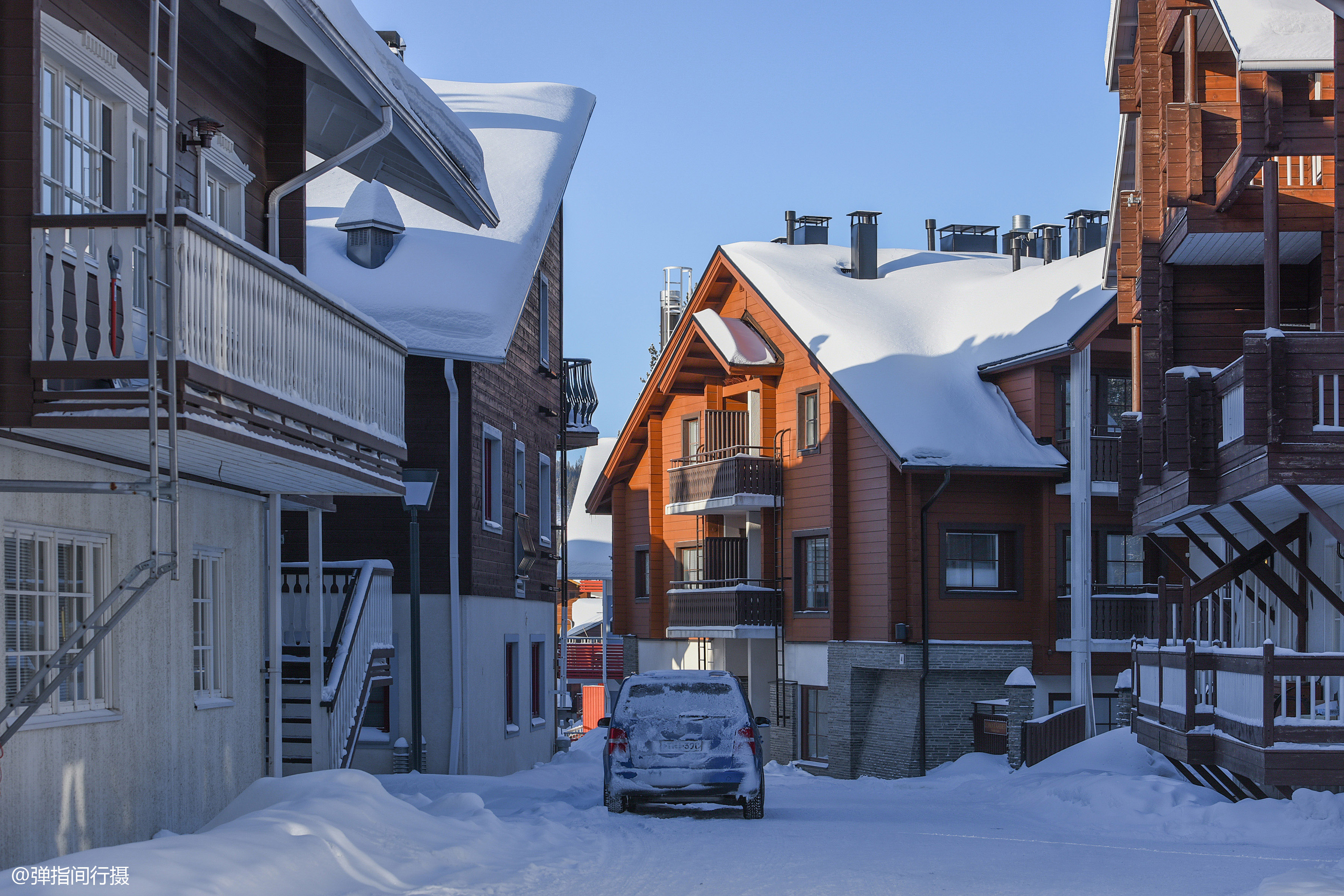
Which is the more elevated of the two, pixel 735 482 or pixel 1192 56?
pixel 1192 56

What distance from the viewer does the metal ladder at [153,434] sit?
8.63 meters

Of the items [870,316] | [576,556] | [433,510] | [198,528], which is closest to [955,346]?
[870,316]

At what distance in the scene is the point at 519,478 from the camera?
2625cm

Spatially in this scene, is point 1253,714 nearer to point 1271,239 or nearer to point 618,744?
point 1271,239

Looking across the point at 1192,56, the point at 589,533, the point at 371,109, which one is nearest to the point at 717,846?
the point at 371,109

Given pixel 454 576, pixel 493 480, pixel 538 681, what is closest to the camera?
pixel 454 576

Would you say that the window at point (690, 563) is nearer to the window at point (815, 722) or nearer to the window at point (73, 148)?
the window at point (815, 722)

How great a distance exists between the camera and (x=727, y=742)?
15.8m

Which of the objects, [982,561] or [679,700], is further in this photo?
[982,561]

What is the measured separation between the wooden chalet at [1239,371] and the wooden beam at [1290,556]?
3 centimetres

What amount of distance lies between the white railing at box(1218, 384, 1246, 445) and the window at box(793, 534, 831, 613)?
16.3 metres

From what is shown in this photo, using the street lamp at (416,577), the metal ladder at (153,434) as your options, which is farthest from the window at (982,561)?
the metal ladder at (153,434)

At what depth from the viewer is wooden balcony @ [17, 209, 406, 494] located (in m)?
9.11

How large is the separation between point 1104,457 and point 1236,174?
1335cm
